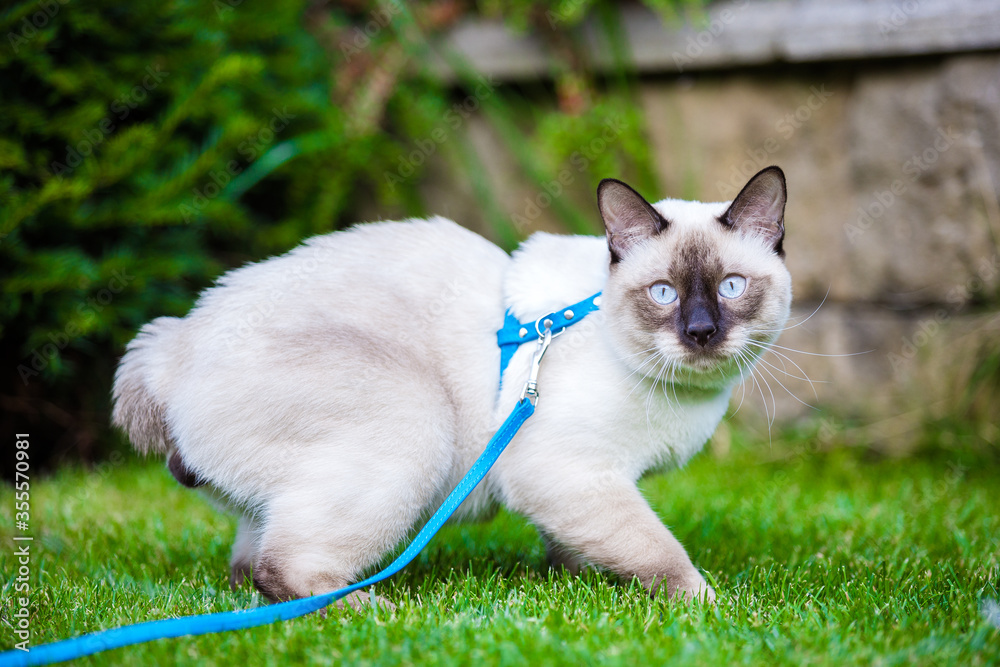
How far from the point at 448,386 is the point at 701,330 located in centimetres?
72

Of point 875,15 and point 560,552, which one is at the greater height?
point 875,15

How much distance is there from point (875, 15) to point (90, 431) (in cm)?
451

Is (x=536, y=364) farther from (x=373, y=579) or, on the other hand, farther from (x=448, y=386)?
(x=373, y=579)

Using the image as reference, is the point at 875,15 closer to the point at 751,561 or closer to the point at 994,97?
the point at 994,97

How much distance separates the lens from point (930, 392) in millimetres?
3930

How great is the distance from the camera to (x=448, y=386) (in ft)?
7.17

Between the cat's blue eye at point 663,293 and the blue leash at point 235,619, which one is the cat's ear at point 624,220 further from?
the blue leash at point 235,619

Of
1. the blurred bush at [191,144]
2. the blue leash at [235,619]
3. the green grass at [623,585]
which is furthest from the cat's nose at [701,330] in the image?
the blurred bush at [191,144]

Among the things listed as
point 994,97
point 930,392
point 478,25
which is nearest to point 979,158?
point 994,97

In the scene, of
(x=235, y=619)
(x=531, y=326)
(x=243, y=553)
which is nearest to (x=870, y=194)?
(x=531, y=326)

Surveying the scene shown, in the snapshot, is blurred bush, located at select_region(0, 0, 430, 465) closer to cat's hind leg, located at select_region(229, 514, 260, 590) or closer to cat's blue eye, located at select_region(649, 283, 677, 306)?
cat's hind leg, located at select_region(229, 514, 260, 590)

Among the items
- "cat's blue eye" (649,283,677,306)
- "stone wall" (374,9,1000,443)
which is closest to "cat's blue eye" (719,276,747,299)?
"cat's blue eye" (649,283,677,306)

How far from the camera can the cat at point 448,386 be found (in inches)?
79.0

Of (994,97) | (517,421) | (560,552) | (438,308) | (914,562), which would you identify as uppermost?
(994,97)
